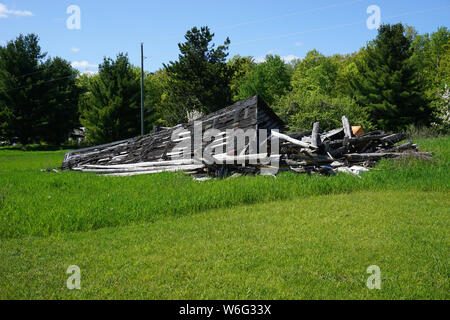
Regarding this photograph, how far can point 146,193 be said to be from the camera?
346 inches

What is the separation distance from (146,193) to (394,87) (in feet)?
119

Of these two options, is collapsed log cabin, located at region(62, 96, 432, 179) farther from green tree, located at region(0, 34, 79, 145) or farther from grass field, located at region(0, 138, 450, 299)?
green tree, located at region(0, 34, 79, 145)

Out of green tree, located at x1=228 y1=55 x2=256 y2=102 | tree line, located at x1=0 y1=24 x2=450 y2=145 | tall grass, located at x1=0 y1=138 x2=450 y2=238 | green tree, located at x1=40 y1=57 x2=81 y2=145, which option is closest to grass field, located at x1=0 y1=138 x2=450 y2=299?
tall grass, located at x1=0 y1=138 x2=450 y2=238

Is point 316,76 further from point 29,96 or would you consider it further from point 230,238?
point 230,238

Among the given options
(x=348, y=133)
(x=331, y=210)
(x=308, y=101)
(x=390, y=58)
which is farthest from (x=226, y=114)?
(x=390, y=58)

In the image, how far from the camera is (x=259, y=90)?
172 feet

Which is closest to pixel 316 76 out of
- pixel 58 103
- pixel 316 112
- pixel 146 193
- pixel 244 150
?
pixel 316 112

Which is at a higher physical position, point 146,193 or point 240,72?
point 240,72

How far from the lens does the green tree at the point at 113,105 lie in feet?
113

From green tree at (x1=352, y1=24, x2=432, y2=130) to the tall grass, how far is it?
2716 centimetres

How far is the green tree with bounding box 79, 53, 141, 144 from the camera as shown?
3456 centimetres

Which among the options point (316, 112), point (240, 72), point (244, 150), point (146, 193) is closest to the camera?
point (146, 193)

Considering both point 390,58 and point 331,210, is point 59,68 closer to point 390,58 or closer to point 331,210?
point 390,58

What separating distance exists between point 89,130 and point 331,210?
33880mm
